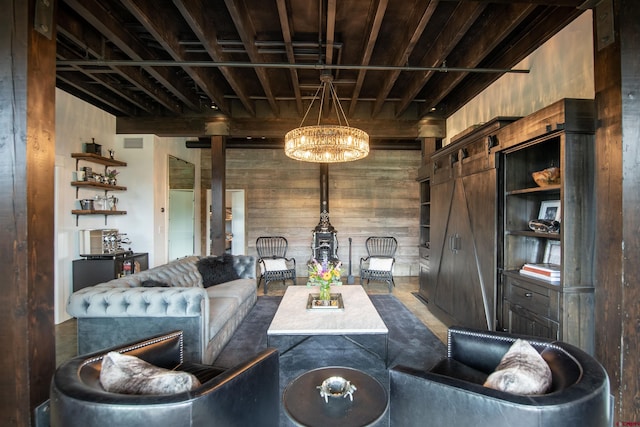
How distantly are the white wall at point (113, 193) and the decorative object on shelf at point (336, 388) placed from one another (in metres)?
4.27

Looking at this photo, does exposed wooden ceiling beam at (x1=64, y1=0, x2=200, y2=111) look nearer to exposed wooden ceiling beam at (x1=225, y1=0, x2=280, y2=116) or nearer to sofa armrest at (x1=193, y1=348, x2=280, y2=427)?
exposed wooden ceiling beam at (x1=225, y1=0, x2=280, y2=116)

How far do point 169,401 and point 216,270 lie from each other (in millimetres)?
3360

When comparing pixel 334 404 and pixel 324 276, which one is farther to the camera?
pixel 324 276

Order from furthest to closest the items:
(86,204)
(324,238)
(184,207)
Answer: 1. (184,207)
2. (324,238)
3. (86,204)

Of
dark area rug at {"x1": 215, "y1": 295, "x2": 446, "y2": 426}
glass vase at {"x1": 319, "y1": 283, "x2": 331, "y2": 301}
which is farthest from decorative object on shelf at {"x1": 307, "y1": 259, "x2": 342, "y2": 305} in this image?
dark area rug at {"x1": 215, "y1": 295, "x2": 446, "y2": 426}

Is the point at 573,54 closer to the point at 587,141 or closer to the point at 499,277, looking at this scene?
the point at 587,141

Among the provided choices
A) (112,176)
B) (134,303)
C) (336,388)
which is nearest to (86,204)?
(112,176)

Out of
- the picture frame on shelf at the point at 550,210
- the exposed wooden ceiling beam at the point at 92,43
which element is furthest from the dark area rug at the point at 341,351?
the exposed wooden ceiling beam at the point at 92,43

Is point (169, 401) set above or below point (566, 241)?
below

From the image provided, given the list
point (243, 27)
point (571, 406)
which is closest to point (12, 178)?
point (243, 27)

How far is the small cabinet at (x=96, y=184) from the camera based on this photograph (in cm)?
433

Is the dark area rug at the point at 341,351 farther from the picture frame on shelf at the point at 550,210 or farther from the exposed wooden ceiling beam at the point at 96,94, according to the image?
the exposed wooden ceiling beam at the point at 96,94

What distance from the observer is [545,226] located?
2.53 m

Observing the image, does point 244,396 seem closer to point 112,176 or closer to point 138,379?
point 138,379
